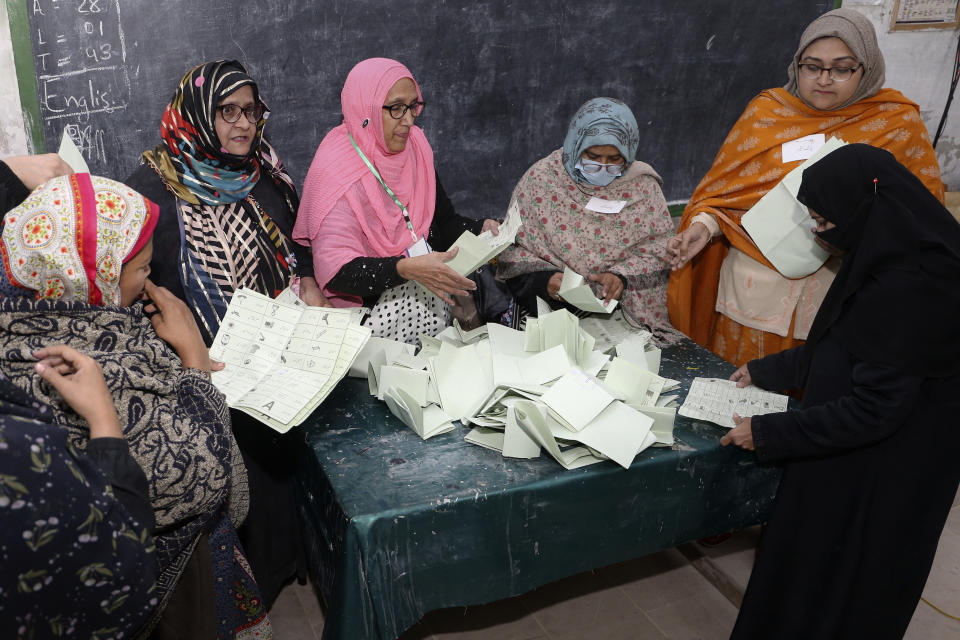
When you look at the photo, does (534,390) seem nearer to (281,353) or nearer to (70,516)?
(281,353)

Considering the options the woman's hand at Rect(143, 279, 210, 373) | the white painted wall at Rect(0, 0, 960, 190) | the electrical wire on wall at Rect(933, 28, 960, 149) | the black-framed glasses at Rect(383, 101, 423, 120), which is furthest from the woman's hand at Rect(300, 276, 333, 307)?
the electrical wire on wall at Rect(933, 28, 960, 149)

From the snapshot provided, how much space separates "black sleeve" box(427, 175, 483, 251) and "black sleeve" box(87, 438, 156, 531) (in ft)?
5.05

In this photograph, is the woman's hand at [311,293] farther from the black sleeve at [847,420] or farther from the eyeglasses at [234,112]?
the black sleeve at [847,420]

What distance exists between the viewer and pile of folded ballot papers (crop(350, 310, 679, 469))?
1618 mm

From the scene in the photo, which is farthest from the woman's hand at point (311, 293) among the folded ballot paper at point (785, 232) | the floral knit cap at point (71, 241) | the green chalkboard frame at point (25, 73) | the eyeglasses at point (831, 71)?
the eyeglasses at point (831, 71)

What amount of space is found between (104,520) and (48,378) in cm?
25

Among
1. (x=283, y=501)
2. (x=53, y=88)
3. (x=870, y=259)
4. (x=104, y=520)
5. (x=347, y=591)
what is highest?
(x=53, y=88)

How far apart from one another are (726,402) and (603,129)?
1042 mm

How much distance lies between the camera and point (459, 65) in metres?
3.10

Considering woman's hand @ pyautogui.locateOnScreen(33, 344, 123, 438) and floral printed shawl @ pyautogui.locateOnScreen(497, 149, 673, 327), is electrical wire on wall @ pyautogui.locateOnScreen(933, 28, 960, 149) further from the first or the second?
woman's hand @ pyautogui.locateOnScreen(33, 344, 123, 438)

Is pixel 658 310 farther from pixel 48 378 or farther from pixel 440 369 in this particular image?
pixel 48 378

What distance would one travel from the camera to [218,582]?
1.66 meters

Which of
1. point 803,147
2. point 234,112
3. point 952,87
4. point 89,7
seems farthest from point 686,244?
point 952,87

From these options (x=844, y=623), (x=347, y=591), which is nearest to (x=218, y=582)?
(x=347, y=591)
